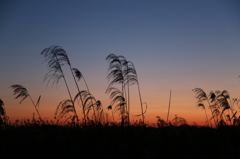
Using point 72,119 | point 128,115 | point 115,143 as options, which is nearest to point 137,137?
point 115,143

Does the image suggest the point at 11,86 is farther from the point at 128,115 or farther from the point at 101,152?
the point at 101,152

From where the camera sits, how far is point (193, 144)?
629 cm

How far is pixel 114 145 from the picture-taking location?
5.97m

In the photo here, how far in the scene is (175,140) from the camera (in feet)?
21.3

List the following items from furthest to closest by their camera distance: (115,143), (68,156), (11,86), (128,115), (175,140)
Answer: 1. (11,86)
2. (128,115)
3. (175,140)
4. (115,143)
5. (68,156)

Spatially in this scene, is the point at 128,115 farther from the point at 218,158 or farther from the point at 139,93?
the point at 218,158

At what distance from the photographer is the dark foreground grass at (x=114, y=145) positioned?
18.3ft

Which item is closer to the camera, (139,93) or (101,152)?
(101,152)

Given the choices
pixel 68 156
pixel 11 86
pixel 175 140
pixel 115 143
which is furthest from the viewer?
pixel 11 86

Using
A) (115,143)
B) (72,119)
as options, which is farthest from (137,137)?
(72,119)

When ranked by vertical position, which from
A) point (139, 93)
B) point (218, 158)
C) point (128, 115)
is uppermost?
point (139, 93)

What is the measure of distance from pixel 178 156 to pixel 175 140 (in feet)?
2.56

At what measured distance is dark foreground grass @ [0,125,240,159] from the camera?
5.57m

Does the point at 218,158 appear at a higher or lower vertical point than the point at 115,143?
lower
